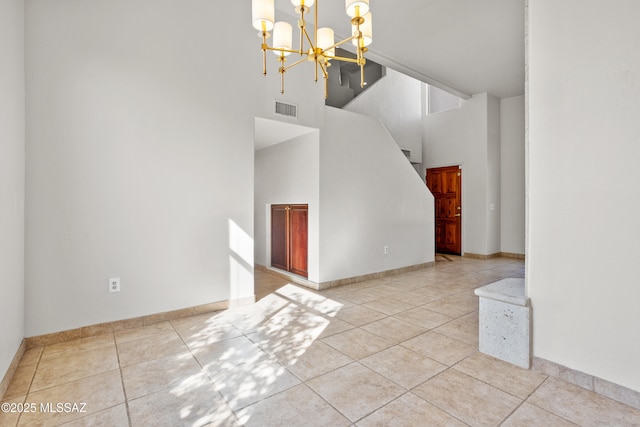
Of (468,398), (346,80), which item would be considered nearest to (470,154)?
(346,80)

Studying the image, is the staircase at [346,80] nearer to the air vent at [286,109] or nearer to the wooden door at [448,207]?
the wooden door at [448,207]

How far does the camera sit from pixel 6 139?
79.2 inches

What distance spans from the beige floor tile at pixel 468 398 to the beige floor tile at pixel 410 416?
0.06 metres

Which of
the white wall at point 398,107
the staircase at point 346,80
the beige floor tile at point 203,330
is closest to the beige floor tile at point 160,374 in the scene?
the beige floor tile at point 203,330

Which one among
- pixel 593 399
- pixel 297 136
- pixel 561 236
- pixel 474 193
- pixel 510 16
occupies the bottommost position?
pixel 593 399

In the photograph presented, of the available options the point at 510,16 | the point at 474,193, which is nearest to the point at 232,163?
the point at 510,16

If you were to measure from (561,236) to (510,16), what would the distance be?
3.43 m

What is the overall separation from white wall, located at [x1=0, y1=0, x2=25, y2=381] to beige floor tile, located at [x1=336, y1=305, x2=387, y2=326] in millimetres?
2496

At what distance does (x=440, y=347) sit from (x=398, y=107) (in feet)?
19.5

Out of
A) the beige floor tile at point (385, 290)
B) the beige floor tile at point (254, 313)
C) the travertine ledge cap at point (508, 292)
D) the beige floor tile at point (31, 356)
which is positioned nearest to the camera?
the travertine ledge cap at point (508, 292)

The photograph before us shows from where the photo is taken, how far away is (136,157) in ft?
9.42

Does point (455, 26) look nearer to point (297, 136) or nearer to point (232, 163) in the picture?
point (297, 136)

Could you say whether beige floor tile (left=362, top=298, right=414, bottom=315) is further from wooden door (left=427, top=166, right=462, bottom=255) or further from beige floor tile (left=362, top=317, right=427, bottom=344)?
wooden door (left=427, top=166, right=462, bottom=255)

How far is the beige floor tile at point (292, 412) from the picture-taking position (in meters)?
1.62
